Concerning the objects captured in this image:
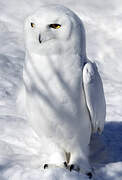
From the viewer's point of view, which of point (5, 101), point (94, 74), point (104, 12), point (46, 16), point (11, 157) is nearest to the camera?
point (46, 16)

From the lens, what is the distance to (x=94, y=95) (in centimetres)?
341

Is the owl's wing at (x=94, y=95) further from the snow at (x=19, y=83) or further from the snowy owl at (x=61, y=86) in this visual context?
the snow at (x=19, y=83)

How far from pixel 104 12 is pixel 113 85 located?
1.85 metres

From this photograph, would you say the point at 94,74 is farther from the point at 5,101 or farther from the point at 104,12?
the point at 104,12

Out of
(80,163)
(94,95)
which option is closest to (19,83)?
(80,163)

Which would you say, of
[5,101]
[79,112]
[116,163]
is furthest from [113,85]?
[79,112]

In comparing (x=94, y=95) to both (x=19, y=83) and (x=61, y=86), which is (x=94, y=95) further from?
(x=19, y=83)

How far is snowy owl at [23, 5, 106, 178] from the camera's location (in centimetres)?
313

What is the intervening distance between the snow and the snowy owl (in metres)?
0.23

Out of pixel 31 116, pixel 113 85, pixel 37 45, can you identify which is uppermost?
pixel 37 45

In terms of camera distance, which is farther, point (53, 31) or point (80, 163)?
point (80, 163)

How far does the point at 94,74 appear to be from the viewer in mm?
3373

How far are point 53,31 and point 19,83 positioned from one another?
2274mm

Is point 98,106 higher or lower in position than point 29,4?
higher
